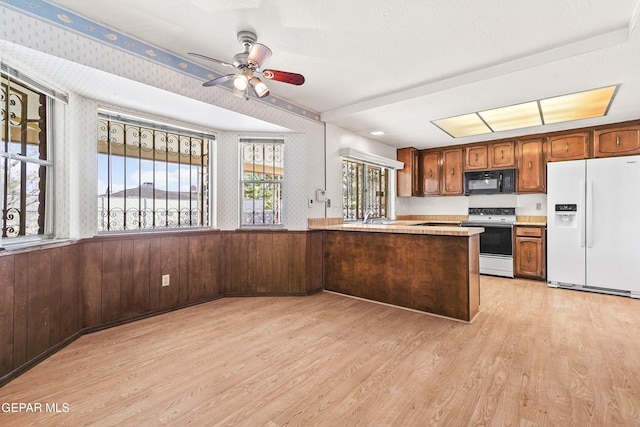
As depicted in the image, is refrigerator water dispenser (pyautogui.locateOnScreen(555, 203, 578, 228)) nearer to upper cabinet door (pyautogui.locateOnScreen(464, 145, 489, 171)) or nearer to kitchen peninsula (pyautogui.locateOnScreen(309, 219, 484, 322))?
upper cabinet door (pyautogui.locateOnScreen(464, 145, 489, 171))

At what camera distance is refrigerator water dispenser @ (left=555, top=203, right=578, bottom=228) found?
426cm

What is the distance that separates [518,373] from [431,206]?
456cm

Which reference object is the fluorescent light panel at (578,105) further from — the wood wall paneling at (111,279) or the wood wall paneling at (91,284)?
the wood wall paneling at (91,284)

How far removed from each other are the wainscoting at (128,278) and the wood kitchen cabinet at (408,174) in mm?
2525

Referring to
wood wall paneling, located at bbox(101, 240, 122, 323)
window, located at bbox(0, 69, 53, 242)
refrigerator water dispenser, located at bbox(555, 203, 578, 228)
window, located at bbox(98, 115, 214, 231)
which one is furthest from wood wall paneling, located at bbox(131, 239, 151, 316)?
refrigerator water dispenser, located at bbox(555, 203, 578, 228)

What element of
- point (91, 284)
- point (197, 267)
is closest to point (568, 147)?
point (197, 267)

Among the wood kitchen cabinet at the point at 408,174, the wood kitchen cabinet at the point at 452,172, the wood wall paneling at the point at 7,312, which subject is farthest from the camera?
the wood kitchen cabinet at the point at 408,174

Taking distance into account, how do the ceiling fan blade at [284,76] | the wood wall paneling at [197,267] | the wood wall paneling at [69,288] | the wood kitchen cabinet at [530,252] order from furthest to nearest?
1. the wood kitchen cabinet at [530,252]
2. the wood wall paneling at [197,267]
3. the wood wall paneling at [69,288]
4. the ceiling fan blade at [284,76]

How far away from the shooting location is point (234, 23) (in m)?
2.28

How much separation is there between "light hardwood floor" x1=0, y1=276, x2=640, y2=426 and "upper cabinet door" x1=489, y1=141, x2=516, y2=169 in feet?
8.85

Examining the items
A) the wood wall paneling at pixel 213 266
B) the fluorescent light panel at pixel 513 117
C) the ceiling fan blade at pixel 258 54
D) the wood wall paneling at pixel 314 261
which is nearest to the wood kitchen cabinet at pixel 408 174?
the fluorescent light panel at pixel 513 117

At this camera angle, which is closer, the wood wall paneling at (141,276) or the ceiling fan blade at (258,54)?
the ceiling fan blade at (258,54)

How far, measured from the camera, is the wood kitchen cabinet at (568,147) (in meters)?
4.49

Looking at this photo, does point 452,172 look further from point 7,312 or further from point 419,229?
point 7,312
